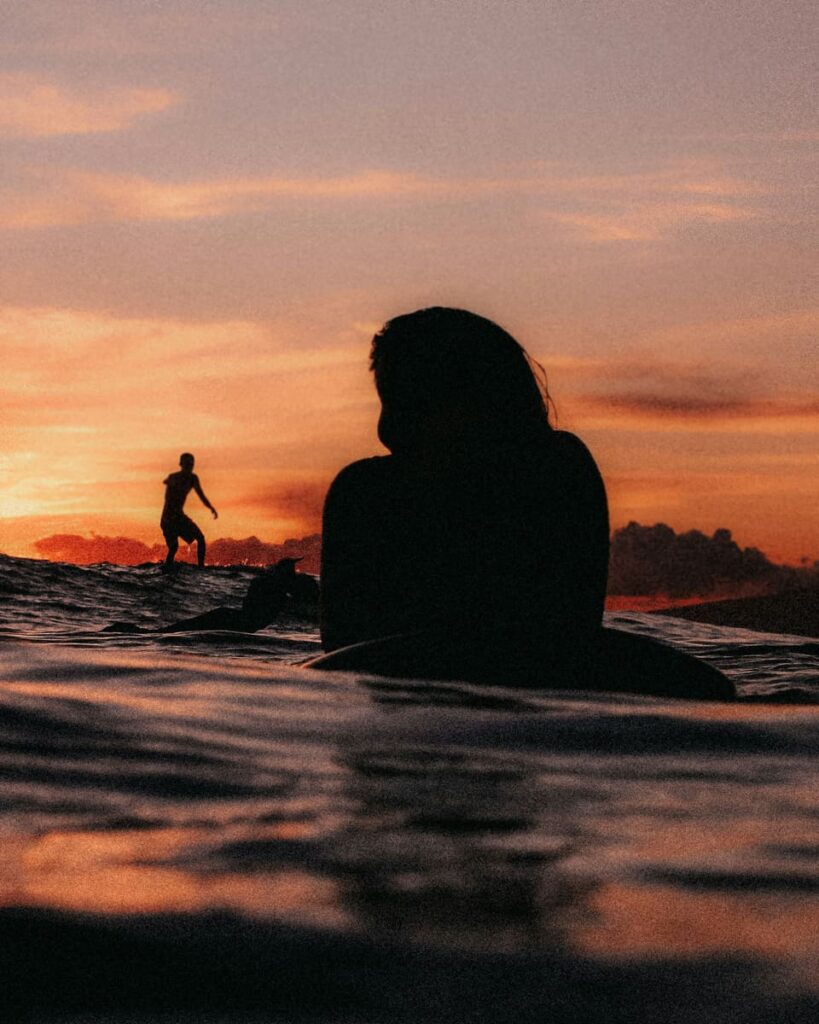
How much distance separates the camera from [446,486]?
3256mm

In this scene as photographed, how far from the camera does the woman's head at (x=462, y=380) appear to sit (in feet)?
10.6

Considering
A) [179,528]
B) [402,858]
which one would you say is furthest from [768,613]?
[402,858]

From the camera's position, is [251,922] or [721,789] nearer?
[251,922]

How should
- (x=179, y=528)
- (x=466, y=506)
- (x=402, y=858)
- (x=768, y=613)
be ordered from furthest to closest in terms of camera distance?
(x=179, y=528) → (x=768, y=613) → (x=466, y=506) → (x=402, y=858)

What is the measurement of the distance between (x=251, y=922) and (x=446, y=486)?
2223 mm

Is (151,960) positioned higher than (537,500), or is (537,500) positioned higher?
(537,500)

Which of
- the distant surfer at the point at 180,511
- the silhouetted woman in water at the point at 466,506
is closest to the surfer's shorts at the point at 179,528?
the distant surfer at the point at 180,511

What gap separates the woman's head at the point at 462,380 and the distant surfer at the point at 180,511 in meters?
16.8

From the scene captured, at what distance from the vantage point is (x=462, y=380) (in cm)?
325

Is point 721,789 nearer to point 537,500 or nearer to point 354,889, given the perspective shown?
point 354,889

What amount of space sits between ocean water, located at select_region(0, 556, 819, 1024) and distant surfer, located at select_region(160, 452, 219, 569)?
678 inches

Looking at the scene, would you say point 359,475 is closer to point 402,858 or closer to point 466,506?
point 466,506

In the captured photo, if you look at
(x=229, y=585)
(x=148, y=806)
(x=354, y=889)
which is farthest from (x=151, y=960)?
(x=229, y=585)

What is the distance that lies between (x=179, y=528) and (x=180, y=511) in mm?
325
